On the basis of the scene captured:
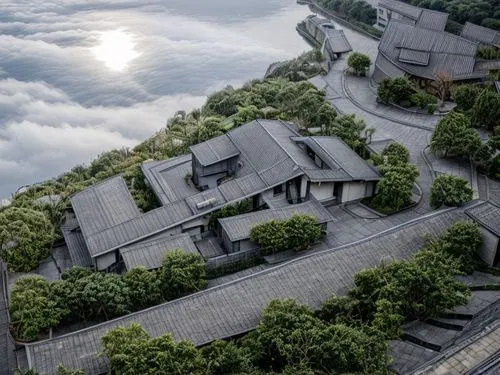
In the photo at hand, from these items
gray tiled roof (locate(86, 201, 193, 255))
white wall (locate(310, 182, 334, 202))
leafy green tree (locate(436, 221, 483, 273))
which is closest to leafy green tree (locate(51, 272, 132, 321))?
gray tiled roof (locate(86, 201, 193, 255))

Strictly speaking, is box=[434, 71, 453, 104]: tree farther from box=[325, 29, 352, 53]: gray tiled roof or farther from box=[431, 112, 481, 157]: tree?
box=[325, 29, 352, 53]: gray tiled roof

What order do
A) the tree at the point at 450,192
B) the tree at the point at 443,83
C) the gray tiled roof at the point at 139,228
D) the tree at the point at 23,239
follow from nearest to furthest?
the gray tiled roof at the point at 139,228, the tree at the point at 23,239, the tree at the point at 450,192, the tree at the point at 443,83

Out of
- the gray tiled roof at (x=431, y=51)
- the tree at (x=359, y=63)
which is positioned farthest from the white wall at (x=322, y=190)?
the tree at (x=359, y=63)

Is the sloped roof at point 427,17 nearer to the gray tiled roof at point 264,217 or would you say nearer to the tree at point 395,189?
the tree at point 395,189

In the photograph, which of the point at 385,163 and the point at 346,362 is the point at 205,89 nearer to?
the point at 385,163

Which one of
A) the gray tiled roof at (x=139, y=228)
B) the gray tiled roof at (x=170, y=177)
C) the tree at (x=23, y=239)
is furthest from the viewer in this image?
the gray tiled roof at (x=170, y=177)

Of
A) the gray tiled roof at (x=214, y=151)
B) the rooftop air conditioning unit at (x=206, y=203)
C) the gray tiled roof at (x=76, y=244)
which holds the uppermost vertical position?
the gray tiled roof at (x=214, y=151)

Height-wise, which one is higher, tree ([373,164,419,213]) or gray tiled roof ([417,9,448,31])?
gray tiled roof ([417,9,448,31])

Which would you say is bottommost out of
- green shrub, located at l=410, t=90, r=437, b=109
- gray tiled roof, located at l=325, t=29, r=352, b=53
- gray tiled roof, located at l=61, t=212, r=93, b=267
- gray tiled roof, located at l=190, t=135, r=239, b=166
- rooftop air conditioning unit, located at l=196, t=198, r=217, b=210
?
gray tiled roof, located at l=61, t=212, r=93, b=267

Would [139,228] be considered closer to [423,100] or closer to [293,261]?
[293,261]
